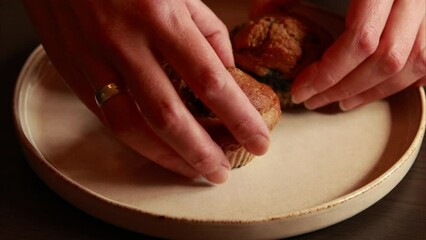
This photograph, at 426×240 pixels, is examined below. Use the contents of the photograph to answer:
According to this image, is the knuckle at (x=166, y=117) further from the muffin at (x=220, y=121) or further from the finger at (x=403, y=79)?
the finger at (x=403, y=79)

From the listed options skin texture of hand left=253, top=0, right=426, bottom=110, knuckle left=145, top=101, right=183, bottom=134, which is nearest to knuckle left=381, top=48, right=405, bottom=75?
skin texture of hand left=253, top=0, right=426, bottom=110

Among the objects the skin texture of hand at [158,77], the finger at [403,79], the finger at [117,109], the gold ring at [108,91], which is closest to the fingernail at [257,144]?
the skin texture of hand at [158,77]

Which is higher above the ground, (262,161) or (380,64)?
(380,64)

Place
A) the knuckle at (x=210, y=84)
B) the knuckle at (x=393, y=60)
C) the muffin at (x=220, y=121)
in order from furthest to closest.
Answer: the knuckle at (x=393, y=60), the muffin at (x=220, y=121), the knuckle at (x=210, y=84)

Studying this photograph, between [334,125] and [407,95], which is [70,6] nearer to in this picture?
[334,125]

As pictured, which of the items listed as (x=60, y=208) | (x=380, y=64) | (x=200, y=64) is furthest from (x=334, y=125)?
(x=60, y=208)
